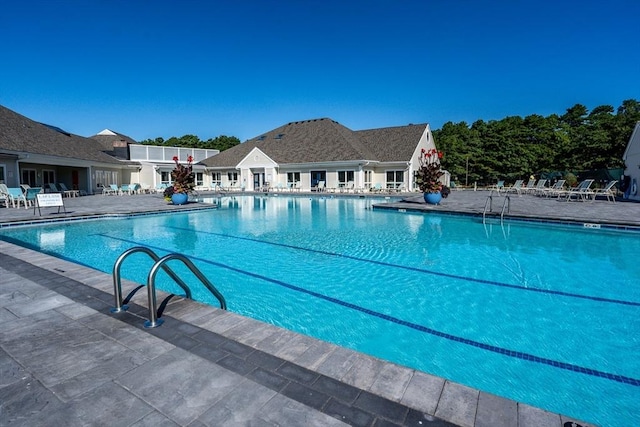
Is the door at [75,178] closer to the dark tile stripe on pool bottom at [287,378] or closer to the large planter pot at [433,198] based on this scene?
the large planter pot at [433,198]

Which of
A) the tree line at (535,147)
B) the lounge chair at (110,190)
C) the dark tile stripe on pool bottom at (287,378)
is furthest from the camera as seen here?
the tree line at (535,147)

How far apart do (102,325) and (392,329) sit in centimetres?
338

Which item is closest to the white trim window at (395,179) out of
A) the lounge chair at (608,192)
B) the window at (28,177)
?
the lounge chair at (608,192)

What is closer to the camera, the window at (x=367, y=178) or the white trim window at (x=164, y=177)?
the window at (x=367, y=178)

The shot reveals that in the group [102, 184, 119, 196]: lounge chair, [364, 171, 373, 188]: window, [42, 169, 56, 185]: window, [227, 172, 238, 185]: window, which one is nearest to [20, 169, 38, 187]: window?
[42, 169, 56, 185]: window

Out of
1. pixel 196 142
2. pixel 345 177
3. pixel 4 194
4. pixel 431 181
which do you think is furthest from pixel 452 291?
pixel 196 142

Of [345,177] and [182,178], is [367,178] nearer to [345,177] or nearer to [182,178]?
[345,177]

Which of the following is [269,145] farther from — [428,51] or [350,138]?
[428,51]

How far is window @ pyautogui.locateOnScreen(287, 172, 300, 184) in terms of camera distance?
32219mm

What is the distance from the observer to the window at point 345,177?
29.3 metres

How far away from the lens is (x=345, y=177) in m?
29.6

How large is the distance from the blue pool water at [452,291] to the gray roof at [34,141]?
12.4 meters

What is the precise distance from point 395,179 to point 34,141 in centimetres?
2611

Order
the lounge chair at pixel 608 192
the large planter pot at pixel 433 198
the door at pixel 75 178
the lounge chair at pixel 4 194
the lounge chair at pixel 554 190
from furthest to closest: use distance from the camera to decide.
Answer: the door at pixel 75 178, the lounge chair at pixel 554 190, the lounge chair at pixel 608 192, the large planter pot at pixel 433 198, the lounge chair at pixel 4 194
